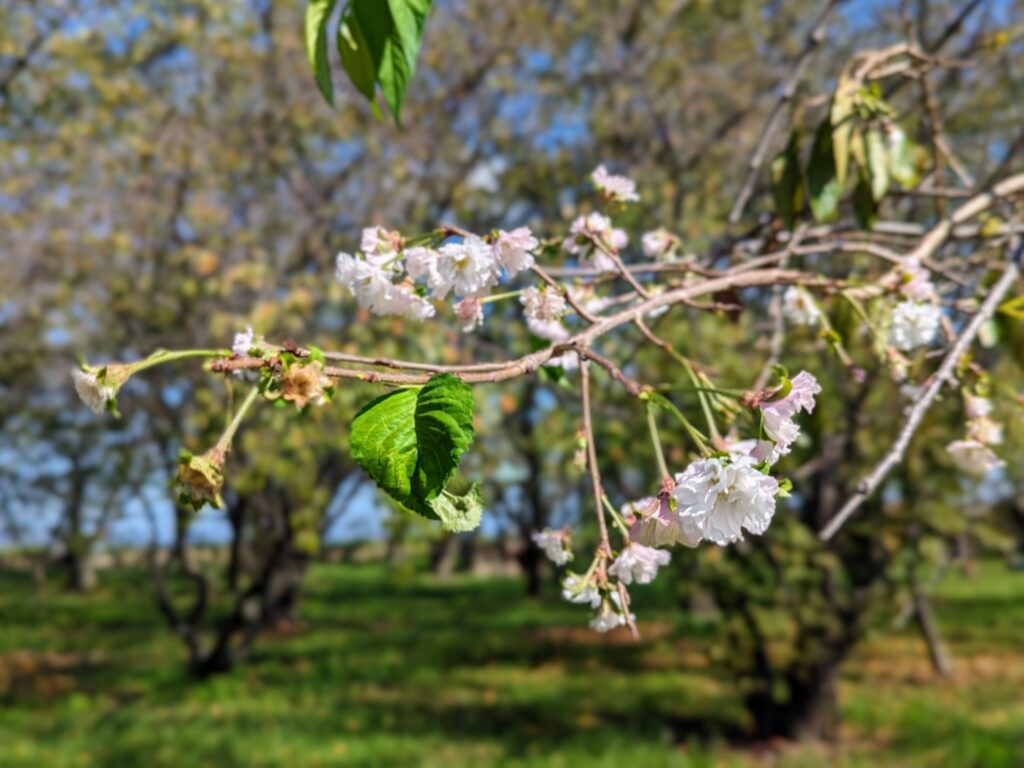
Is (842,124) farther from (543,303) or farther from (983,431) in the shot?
(543,303)

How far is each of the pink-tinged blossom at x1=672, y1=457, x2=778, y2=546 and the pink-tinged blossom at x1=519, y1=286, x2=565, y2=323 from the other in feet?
1.28

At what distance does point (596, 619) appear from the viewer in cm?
100

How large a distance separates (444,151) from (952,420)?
17.4ft

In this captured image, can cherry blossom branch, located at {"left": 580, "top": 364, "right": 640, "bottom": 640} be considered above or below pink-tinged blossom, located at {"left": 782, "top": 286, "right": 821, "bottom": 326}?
below

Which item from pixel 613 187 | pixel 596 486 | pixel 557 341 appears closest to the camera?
pixel 596 486

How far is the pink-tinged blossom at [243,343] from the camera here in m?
0.84

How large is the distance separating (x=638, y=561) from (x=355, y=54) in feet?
2.20

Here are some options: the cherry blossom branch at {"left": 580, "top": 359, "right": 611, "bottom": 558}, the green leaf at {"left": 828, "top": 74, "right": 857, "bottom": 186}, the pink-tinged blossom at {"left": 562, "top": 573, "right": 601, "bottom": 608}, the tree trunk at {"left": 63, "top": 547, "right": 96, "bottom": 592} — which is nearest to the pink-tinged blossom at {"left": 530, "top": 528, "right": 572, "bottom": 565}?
the pink-tinged blossom at {"left": 562, "top": 573, "right": 601, "bottom": 608}

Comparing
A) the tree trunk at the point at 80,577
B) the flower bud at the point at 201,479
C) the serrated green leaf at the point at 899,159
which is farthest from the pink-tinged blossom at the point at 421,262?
the tree trunk at the point at 80,577

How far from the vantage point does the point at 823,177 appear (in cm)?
162

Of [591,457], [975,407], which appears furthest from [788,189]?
[591,457]

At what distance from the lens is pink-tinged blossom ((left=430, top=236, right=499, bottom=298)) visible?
1024mm

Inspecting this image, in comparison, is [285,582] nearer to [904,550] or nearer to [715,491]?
[904,550]

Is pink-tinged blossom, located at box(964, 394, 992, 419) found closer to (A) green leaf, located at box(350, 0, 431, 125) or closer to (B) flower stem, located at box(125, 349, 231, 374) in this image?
(A) green leaf, located at box(350, 0, 431, 125)
